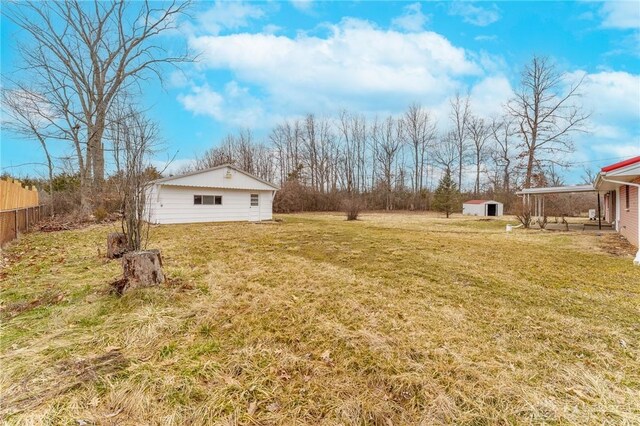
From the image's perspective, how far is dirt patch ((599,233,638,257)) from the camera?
725 centimetres

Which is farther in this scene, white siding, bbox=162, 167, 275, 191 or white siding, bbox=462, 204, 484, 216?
white siding, bbox=462, 204, 484, 216

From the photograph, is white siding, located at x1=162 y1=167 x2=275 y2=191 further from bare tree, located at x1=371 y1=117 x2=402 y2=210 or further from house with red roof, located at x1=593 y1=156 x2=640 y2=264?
bare tree, located at x1=371 y1=117 x2=402 y2=210

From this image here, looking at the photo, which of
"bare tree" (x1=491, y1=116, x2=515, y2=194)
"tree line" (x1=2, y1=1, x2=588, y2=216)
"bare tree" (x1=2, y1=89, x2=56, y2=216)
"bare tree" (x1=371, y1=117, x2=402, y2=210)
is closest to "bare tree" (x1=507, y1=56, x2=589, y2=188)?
"tree line" (x1=2, y1=1, x2=588, y2=216)

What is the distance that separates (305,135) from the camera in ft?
119

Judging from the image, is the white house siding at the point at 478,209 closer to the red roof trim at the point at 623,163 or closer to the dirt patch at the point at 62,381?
the red roof trim at the point at 623,163

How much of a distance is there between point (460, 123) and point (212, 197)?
3207cm

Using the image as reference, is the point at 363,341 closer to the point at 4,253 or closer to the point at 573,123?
the point at 4,253

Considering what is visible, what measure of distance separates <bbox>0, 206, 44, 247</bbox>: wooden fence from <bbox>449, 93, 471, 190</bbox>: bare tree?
37.9 metres

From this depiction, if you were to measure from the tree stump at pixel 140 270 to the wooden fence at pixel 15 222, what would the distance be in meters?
5.19

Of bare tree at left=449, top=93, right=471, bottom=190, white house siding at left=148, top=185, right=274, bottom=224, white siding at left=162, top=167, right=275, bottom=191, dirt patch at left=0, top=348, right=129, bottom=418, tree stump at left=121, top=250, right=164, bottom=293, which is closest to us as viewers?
dirt patch at left=0, top=348, right=129, bottom=418

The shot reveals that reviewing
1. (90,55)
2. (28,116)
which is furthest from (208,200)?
(90,55)

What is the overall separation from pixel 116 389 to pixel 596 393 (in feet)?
A: 10.7

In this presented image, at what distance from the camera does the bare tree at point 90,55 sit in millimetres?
14852

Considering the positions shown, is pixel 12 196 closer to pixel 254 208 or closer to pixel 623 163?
pixel 254 208
